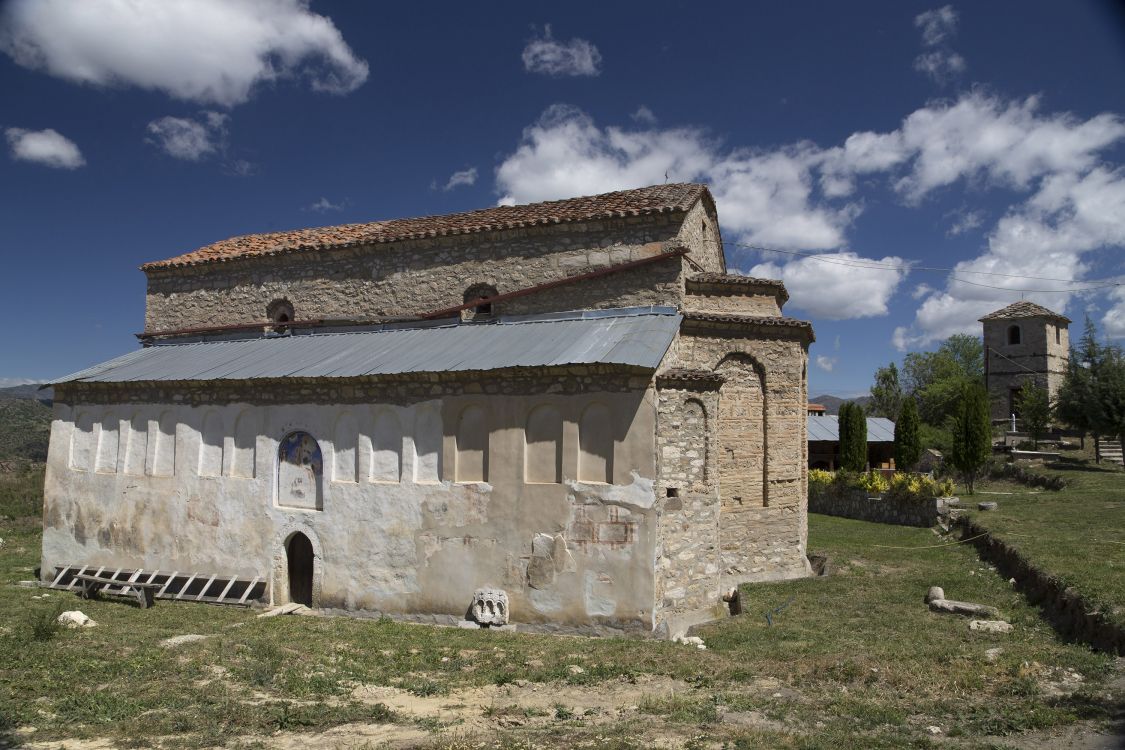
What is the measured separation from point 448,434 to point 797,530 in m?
7.24

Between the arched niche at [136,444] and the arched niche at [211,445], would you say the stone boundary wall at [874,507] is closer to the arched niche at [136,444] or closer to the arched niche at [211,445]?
the arched niche at [211,445]

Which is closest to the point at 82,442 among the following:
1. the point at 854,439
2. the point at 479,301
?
the point at 479,301

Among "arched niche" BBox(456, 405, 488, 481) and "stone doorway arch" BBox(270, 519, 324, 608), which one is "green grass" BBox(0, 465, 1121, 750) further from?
"arched niche" BBox(456, 405, 488, 481)

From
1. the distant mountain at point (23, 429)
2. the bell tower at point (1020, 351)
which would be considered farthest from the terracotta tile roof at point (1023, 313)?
the distant mountain at point (23, 429)

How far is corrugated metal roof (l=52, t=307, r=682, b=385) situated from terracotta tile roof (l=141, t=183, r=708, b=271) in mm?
1930

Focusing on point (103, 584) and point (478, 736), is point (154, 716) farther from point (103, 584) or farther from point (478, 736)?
point (103, 584)

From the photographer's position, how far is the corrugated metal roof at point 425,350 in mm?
11242

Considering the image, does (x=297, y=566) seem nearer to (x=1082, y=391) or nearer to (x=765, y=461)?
(x=765, y=461)

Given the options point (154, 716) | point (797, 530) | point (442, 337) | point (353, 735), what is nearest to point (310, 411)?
point (442, 337)

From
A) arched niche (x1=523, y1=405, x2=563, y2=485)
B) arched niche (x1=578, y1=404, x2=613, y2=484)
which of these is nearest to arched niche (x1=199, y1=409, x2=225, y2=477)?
arched niche (x1=523, y1=405, x2=563, y2=485)

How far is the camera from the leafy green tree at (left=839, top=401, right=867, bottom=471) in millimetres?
29094

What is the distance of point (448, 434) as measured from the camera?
11.6 metres

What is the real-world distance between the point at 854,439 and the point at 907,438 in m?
2.59

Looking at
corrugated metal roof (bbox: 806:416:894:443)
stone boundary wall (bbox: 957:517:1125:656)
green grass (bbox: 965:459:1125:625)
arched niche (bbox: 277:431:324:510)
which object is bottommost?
stone boundary wall (bbox: 957:517:1125:656)
